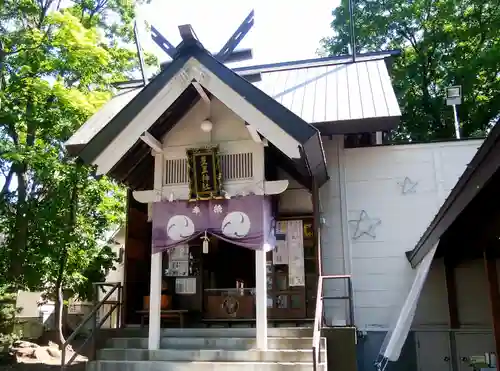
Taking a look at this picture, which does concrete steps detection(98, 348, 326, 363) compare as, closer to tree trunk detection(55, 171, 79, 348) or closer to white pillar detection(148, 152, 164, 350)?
white pillar detection(148, 152, 164, 350)

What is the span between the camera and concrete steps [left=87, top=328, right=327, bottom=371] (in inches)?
261

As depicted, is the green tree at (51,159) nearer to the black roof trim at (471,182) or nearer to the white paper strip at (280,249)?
the white paper strip at (280,249)

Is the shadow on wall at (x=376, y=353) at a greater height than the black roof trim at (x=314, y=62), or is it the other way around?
the black roof trim at (x=314, y=62)

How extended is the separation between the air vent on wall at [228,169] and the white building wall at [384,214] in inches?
115

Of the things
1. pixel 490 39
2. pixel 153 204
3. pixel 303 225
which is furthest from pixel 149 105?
pixel 490 39

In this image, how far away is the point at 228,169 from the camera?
25.5ft

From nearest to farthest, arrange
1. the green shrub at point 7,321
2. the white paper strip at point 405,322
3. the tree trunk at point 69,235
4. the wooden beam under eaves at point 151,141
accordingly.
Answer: the white paper strip at point 405,322 → the wooden beam under eaves at point 151,141 → the tree trunk at point 69,235 → the green shrub at point 7,321

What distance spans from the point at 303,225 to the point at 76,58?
22.8ft

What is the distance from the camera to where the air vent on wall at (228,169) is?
770 centimetres

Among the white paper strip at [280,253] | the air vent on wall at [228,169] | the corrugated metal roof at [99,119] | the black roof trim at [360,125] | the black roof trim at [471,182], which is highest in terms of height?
the corrugated metal roof at [99,119]

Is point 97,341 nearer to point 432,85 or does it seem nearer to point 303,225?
point 303,225

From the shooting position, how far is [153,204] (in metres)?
7.94

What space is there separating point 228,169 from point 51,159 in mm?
5732

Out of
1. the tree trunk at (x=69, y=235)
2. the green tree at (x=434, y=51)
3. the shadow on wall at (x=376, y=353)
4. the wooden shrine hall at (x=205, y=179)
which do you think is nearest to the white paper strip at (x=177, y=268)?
the wooden shrine hall at (x=205, y=179)
